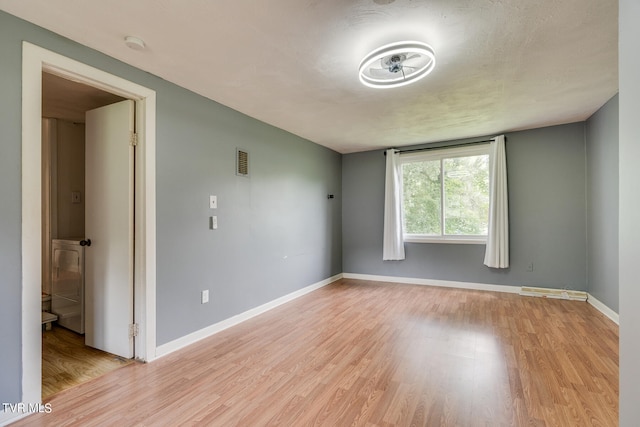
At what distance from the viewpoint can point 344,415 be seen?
177 cm

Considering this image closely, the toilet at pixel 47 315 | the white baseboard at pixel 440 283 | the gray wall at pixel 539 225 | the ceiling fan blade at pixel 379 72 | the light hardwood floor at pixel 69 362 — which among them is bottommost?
the light hardwood floor at pixel 69 362

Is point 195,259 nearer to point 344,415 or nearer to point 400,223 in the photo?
point 344,415

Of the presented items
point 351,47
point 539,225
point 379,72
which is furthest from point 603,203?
point 351,47

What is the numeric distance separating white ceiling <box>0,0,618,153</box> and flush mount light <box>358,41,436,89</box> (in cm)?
7

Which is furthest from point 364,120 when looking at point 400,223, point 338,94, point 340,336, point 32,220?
Answer: point 32,220

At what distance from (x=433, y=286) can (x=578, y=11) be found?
13.2ft

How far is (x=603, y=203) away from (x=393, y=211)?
265 cm

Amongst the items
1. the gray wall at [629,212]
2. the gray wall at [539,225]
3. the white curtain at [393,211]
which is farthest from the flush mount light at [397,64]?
the gray wall at [539,225]

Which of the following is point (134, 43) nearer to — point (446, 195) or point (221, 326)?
point (221, 326)

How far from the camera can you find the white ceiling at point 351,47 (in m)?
1.75

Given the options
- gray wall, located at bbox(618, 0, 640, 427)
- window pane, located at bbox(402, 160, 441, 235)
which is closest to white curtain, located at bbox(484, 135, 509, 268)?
window pane, located at bbox(402, 160, 441, 235)

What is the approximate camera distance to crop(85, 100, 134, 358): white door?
8.22ft

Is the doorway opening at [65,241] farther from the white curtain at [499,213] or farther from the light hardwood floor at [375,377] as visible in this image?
the white curtain at [499,213]

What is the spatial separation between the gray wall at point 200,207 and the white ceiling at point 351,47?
0.64 ft
